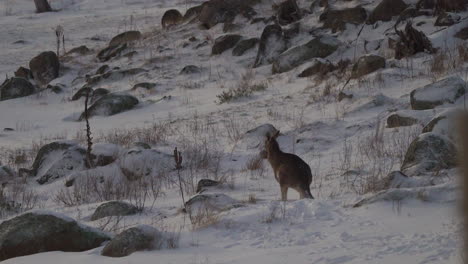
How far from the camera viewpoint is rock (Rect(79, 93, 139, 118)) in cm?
1167

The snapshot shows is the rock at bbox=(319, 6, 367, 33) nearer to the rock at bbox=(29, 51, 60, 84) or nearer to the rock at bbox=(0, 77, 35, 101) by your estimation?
the rock at bbox=(29, 51, 60, 84)

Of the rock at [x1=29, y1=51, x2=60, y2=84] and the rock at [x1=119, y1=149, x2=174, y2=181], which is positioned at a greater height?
the rock at [x1=29, y1=51, x2=60, y2=84]

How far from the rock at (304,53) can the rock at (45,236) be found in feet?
29.6

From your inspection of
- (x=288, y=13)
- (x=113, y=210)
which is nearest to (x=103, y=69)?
(x=288, y=13)

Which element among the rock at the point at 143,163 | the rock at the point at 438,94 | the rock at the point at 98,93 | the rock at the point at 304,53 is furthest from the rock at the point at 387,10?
the rock at the point at 143,163

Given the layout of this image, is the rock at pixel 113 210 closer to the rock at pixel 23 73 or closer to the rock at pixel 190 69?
the rock at pixel 190 69

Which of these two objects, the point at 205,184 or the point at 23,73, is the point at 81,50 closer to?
the point at 23,73

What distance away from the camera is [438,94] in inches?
297

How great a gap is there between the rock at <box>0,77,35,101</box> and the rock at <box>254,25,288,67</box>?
5.36m

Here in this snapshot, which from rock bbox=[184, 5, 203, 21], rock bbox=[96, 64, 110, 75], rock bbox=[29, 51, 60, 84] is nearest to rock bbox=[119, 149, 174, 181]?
rock bbox=[96, 64, 110, 75]

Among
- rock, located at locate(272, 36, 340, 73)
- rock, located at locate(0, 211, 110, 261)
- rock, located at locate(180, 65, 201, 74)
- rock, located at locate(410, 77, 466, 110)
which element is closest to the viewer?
rock, located at locate(0, 211, 110, 261)

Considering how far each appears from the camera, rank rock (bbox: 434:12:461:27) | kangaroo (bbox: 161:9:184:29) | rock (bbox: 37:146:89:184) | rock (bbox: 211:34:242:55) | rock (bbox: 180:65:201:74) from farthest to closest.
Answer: kangaroo (bbox: 161:9:184:29), rock (bbox: 211:34:242:55), rock (bbox: 180:65:201:74), rock (bbox: 434:12:461:27), rock (bbox: 37:146:89:184)

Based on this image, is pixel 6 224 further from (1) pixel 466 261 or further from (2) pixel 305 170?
(1) pixel 466 261

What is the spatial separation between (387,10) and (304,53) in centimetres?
254
